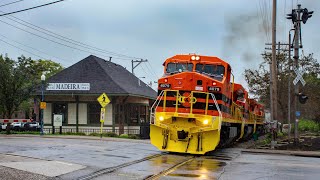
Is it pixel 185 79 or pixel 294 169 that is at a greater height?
pixel 185 79

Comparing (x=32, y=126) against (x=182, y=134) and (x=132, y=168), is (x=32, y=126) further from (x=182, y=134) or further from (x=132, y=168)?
(x=132, y=168)

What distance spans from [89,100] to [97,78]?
2.26 m

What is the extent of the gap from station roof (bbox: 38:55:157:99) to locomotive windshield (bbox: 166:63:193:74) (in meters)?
14.4

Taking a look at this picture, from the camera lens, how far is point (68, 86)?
111 feet

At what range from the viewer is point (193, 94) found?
16484 mm

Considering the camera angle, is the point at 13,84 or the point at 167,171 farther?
the point at 13,84

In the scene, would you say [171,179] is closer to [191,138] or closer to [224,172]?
[224,172]

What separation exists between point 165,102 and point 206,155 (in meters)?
2.80

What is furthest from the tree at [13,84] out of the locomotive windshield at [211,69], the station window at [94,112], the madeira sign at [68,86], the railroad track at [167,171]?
the railroad track at [167,171]

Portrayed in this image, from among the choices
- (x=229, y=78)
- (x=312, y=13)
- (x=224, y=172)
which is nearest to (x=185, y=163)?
(x=224, y=172)

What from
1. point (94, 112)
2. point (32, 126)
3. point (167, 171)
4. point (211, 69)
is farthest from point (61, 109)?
point (167, 171)

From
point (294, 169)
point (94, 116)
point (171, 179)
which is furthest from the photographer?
point (94, 116)

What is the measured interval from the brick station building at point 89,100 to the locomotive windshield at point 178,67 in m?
14.4

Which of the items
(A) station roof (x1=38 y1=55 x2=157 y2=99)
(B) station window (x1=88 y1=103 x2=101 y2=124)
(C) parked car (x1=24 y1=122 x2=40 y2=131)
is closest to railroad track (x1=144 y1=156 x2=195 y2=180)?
(A) station roof (x1=38 y1=55 x2=157 y2=99)
